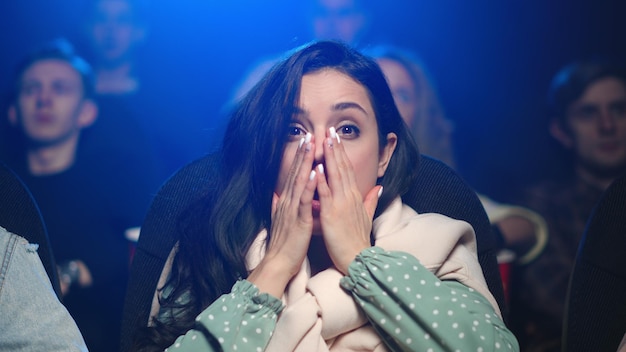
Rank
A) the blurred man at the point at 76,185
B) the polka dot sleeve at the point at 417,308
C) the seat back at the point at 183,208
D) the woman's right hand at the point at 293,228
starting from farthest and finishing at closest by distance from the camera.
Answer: the blurred man at the point at 76,185 < the seat back at the point at 183,208 < the woman's right hand at the point at 293,228 < the polka dot sleeve at the point at 417,308

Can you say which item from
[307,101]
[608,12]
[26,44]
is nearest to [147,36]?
[26,44]

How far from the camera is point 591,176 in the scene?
260 cm

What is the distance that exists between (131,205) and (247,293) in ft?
4.38

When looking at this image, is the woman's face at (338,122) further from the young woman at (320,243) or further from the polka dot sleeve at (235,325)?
the polka dot sleeve at (235,325)

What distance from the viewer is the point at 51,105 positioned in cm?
232

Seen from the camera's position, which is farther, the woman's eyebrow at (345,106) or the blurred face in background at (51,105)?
the blurred face in background at (51,105)

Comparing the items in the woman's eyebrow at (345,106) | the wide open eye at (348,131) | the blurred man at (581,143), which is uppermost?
the woman's eyebrow at (345,106)

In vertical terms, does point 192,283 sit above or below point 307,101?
below

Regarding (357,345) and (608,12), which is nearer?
(357,345)

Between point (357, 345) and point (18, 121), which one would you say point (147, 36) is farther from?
point (357, 345)

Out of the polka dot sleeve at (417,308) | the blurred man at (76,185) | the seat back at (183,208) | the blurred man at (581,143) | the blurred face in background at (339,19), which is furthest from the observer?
the blurred man at (581,143)

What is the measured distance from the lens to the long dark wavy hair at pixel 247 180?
1.26 m

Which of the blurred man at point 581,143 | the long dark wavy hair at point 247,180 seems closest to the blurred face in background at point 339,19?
the blurred man at point 581,143

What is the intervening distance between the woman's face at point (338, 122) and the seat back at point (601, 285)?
0.48 meters
